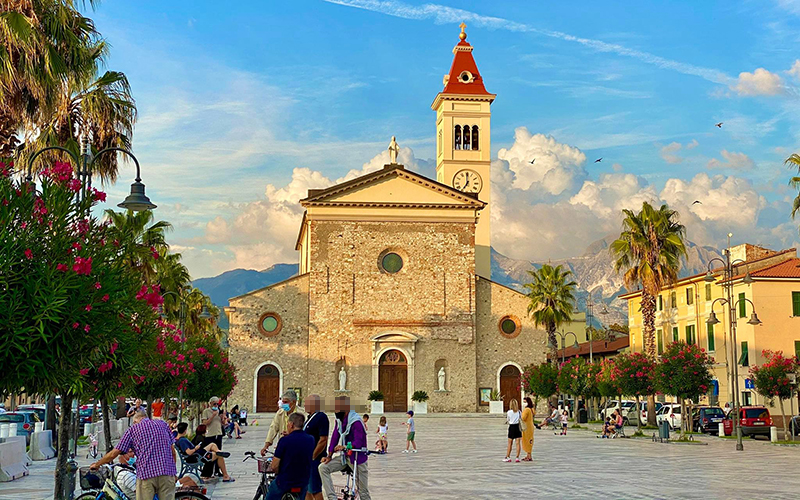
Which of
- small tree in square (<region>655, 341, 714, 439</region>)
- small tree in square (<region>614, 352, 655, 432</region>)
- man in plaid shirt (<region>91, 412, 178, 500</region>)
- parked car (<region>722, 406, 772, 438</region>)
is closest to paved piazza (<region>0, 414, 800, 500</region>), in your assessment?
small tree in square (<region>655, 341, 714, 439</region>)

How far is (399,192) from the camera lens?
2261 inches

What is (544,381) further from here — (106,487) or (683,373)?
(106,487)

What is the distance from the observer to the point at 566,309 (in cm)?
5247

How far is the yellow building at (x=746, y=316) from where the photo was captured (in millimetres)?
45125

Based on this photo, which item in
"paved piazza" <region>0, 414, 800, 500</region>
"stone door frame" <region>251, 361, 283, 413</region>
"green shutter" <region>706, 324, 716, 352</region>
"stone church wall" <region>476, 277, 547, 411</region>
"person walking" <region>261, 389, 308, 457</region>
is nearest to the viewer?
"person walking" <region>261, 389, 308, 457</region>

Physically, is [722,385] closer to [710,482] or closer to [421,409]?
[421,409]

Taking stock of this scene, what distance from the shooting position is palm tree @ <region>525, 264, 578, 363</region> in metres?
52.3

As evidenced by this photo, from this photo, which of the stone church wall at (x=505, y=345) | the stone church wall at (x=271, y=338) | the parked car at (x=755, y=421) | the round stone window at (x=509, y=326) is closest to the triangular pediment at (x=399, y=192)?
the stone church wall at (x=271, y=338)

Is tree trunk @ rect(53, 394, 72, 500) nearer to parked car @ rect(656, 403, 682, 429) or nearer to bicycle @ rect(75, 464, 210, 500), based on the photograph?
bicycle @ rect(75, 464, 210, 500)

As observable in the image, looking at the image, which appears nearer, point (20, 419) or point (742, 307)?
point (20, 419)

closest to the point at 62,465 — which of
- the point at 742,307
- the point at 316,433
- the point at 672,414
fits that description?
the point at 316,433

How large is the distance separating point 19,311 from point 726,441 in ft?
92.7

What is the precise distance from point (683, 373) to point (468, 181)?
129ft

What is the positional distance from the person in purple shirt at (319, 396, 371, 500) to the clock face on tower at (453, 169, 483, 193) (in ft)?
193
